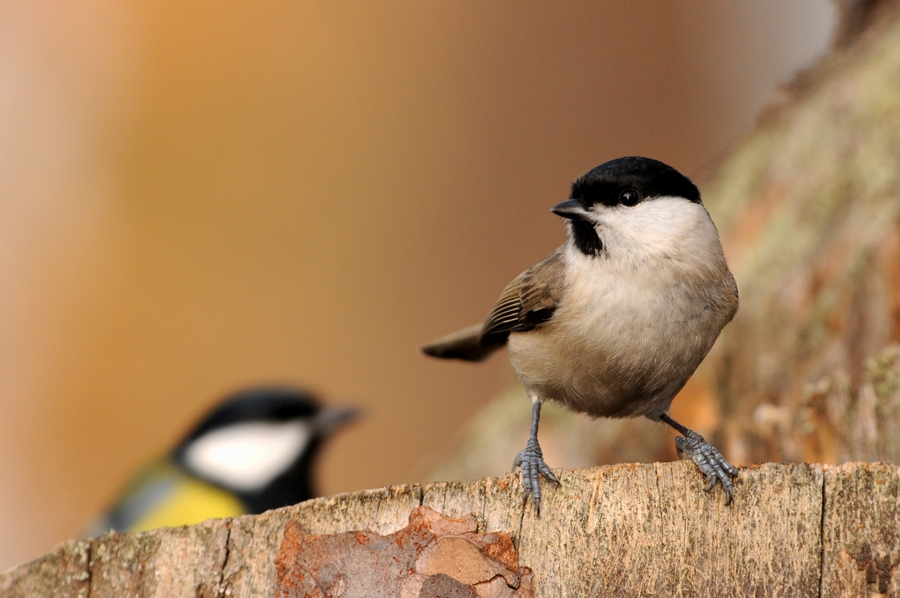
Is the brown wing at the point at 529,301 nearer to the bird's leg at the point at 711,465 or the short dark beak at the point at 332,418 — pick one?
the bird's leg at the point at 711,465

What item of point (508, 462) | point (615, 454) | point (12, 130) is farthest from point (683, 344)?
point (12, 130)

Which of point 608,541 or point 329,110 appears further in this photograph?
point 329,110

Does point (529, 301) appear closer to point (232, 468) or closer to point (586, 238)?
point (586, 238)

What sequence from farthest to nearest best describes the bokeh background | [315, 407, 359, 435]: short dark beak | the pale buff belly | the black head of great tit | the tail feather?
the bokeh background, [315, 407, 359, 435]: short dark beak, the black head of great tit, the tail feather, the pale buff belly

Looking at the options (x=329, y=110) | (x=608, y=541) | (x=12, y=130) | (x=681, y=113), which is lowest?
(x=608, y=541)

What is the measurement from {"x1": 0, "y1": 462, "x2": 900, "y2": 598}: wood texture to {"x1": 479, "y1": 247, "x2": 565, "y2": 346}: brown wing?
0.69 metres

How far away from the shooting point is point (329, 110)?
6.09 meters

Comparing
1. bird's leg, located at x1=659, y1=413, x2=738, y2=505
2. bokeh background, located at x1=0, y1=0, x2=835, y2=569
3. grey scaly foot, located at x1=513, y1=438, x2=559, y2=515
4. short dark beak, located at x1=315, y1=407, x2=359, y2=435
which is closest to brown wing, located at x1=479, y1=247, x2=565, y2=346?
bird's leg, located at x1=659, y1=413, x2=738, y2=505

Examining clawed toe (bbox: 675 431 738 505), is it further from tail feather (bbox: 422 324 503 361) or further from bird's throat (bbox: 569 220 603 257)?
tail feather (bbox: 422 324 503 361)

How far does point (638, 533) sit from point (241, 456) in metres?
2.53

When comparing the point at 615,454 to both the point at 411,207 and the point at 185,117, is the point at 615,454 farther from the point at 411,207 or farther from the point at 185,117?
the point at 185,117

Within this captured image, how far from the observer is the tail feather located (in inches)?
98.1

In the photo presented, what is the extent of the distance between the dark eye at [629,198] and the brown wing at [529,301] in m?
0.22

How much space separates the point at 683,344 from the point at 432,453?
3.89 meters
